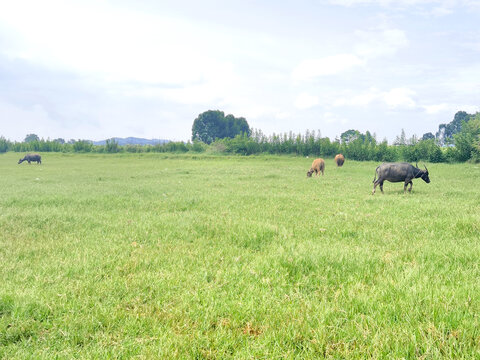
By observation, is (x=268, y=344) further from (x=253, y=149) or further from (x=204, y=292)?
(x=253, y=149)

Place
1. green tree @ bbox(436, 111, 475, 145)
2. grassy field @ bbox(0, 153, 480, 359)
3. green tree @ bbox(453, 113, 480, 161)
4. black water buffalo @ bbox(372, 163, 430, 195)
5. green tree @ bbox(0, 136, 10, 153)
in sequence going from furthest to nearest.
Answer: green tree @ bbox(436, 111, 475, 145) < green tree @ bbox(0, 136, 10, 153) < green tree @ bbox(453, 113, 480, 161) < black water buffalo @ bbox(372, 163, 430, 195) < grassy field @ bbox(0, 153, 480, 359)

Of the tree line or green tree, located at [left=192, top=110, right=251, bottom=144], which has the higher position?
green tree, located at [left=192, top=110, right=251, bottom=144]

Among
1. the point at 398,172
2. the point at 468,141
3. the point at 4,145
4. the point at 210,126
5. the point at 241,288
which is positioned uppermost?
the point at 210,126

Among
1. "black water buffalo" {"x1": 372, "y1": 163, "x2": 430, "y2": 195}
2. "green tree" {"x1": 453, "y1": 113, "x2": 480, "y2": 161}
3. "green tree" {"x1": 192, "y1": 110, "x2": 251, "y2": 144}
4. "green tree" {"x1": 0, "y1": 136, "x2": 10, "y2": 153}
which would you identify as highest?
"green tree" {"x1": 192, "y1": 110, "x2": 251, "y2": 144}

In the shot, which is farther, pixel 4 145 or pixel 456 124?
pixel 456 124

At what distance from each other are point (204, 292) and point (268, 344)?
3.89ft

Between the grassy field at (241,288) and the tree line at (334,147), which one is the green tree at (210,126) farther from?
the grassy field at (241,288)

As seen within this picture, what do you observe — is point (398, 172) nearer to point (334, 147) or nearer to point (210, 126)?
point (334, 147)

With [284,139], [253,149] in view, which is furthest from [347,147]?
[253,149]

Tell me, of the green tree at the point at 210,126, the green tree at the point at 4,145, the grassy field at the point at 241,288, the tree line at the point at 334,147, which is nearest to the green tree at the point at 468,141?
the tree line at the point at 334,147

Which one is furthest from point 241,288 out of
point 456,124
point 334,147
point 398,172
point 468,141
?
point 456,124

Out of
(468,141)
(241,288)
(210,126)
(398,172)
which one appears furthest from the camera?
(210,126)

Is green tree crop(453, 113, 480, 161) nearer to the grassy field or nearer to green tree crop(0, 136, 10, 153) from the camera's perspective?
the grassy field

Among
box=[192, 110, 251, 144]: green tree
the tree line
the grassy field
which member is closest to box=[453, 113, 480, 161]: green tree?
the tree line
